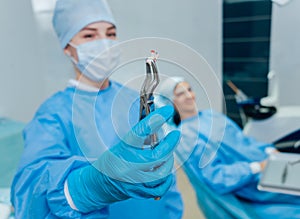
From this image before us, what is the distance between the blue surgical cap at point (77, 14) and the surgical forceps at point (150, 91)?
1.38 feet

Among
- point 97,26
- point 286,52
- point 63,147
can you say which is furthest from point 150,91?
point 286,52

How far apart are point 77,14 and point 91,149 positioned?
0.47 meters

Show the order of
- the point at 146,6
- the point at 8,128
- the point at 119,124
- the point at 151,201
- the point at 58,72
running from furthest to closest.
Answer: the point at 146,6 → the point at 58,72 → the point at 8,128 → the point at 151,201 → the point at 119,124

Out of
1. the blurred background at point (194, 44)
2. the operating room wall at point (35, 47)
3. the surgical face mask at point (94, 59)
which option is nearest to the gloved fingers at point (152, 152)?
the blurred background at point (194, 44)

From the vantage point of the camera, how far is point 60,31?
0.92 meters

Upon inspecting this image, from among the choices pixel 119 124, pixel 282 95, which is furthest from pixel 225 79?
pixel 119 124

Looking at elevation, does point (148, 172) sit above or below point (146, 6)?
below

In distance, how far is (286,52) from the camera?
2.24 metres

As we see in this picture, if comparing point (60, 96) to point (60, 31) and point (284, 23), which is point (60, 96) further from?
point (284, 23)

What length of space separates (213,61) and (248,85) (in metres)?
0.46

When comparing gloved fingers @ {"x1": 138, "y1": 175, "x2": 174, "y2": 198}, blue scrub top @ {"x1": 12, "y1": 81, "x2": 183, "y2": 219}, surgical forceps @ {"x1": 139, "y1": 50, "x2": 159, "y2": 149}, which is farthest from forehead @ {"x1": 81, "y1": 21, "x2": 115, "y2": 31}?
gloved fingers @ {"x1": 138, "y1": 175, "x2": 174, "y2": 198}

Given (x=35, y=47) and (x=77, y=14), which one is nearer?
(x=77, y=14)

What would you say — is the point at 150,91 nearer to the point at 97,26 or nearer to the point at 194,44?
the point at 97,26

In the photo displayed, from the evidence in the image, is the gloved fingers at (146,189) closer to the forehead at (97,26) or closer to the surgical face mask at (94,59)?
the surgical face mask at (94,59)
